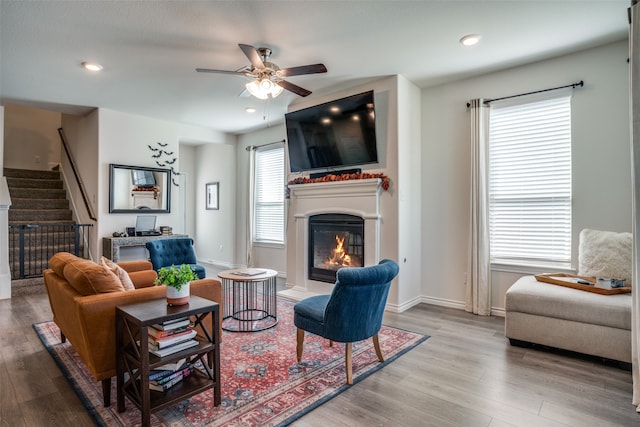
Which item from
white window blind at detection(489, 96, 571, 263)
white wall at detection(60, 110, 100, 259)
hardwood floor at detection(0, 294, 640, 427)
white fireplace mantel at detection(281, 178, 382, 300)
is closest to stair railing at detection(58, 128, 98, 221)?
white wall at detection(60, 110, 100, 259)

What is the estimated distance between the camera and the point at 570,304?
2.92 metres

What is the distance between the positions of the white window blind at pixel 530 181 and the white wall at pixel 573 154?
0.11 metres

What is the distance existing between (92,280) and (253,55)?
6.92 feet

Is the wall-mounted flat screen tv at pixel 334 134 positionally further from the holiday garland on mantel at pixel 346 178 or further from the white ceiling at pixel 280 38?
the white ceiling at pixel 280 38

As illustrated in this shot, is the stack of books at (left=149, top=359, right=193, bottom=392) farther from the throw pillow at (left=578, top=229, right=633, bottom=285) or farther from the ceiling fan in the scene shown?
the throw pillow at (left=578, top=229, right=633, bottom=285)

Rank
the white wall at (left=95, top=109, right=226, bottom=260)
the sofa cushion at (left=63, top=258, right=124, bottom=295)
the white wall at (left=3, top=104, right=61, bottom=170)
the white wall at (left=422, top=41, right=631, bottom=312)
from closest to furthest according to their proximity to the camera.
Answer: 1. the sofa cushion at (left=63, top=258, right=124, bottom=295)
2. the white wall at (left=422, top=41, right=631, bottom=312)
3. the white wall at (left=95, top=109, right=226, bottom=260)
4. the white wall at (left=3, top=104, right=61, bottom=170)

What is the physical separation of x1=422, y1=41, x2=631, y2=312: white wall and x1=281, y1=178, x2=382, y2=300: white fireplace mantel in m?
0.82

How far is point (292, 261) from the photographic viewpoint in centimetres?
538

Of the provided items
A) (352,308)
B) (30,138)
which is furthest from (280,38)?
(30,138)

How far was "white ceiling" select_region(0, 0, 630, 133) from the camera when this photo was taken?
9.20 feet

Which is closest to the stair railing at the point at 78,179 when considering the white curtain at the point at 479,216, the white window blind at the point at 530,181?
the white curtain at the point at 479,216

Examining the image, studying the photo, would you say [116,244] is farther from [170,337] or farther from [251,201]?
[170,337]

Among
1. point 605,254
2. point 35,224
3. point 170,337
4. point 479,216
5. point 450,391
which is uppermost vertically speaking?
point 479,216

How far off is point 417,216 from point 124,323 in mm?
3585
